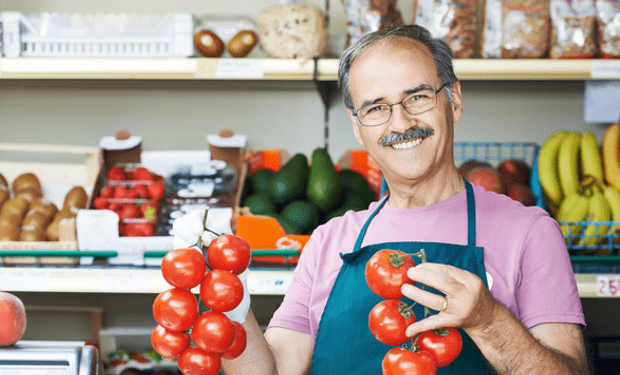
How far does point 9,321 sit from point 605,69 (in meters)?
1.97

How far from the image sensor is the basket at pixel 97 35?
2041 mm

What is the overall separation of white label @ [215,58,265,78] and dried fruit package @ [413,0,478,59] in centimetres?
66

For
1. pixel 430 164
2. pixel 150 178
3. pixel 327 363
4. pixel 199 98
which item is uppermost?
pixel 199 98

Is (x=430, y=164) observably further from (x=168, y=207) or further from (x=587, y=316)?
(x=587, y=316)

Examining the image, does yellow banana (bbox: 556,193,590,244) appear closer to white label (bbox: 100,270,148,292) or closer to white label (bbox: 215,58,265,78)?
white label (bbox: 215,58,265,78)

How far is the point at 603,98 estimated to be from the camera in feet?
7.13

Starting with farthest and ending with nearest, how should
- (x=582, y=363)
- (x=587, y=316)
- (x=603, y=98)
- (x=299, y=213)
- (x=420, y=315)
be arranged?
(x=587, y=316)
(x=603, y=98)
(x=299, y=213)
(x=420, y=315)
(x=582, y=363)

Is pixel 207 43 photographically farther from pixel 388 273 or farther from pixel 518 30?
pixel 388 273

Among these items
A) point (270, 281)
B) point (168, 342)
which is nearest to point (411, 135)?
point (168, 342)

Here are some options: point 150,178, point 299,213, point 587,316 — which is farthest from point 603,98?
point 150,178

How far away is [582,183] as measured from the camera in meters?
2.01

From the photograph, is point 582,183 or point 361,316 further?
point 582,183

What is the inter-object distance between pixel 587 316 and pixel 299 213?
1513 mm

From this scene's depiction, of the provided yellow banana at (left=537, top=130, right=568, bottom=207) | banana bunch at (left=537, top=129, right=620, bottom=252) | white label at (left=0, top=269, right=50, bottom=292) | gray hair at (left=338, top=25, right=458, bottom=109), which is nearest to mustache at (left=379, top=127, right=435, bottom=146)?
gray hair at (left=338, top=25, right=458, bottom=109)
